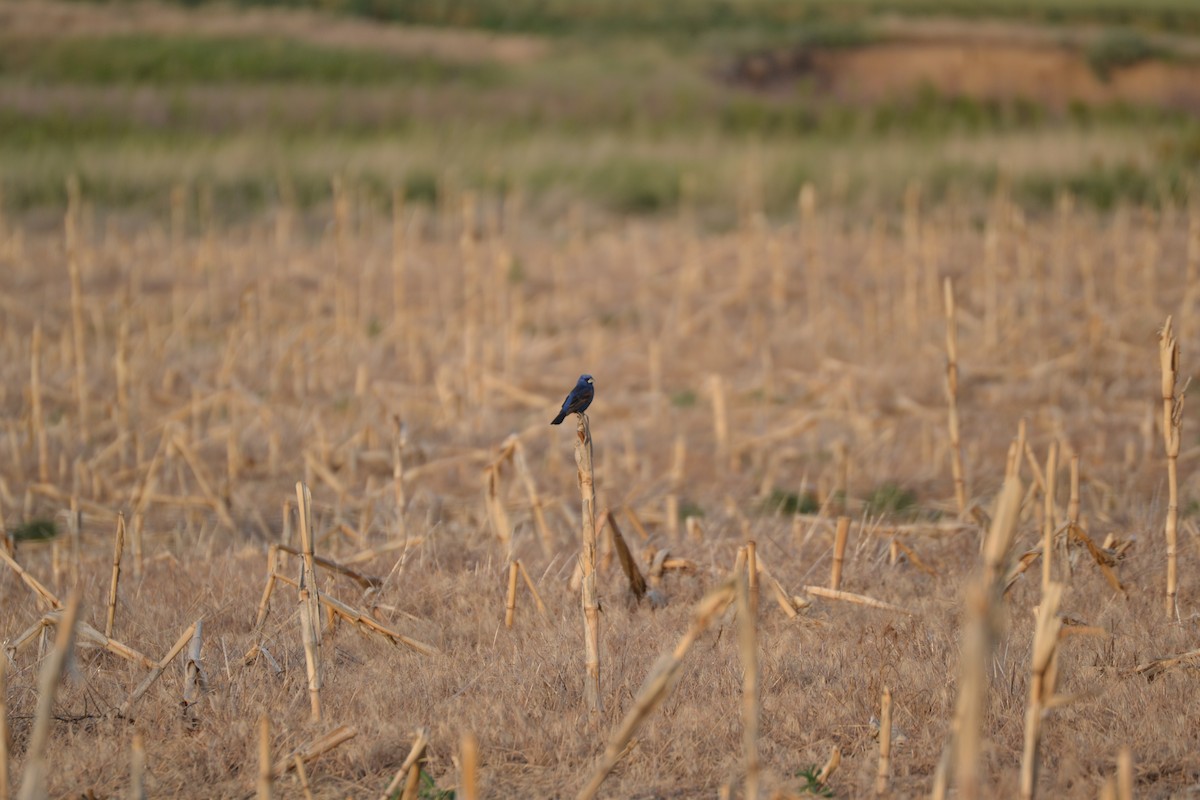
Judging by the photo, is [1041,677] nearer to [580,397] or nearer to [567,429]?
[580,397]

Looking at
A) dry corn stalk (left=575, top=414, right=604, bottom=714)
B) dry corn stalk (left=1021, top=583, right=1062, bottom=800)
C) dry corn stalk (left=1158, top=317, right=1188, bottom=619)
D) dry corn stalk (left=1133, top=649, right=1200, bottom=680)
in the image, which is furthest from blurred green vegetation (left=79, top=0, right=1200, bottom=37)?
dry corn stalk (left=1021, top=583, right=1062, bottom=800)

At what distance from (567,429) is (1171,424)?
458cm

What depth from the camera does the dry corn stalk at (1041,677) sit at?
8.36 feet

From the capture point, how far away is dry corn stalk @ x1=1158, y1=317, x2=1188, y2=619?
4086mm

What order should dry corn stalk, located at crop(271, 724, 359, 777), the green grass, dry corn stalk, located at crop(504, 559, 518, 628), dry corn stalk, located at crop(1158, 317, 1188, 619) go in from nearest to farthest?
dry corn stalk, located at crop(271, 724, 359, 777), dry corn stalk, located at crop(1158, 317, 1188, 619), dry corn stalk, located at crop(504, 559, 518, 628), the green grass

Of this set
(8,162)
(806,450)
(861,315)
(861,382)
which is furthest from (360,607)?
(8,162)

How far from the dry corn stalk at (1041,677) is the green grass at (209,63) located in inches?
908

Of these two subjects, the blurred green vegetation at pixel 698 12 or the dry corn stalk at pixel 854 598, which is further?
the blurred green vegetation at pixel 698 12

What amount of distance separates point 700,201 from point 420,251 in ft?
17.2

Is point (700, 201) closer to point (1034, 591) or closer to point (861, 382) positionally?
point (861, 382)

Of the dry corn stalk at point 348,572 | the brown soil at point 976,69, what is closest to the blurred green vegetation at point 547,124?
the brown soil at point 976,69

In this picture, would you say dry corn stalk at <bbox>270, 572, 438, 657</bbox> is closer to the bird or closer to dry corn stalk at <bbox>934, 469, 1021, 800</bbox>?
the bird

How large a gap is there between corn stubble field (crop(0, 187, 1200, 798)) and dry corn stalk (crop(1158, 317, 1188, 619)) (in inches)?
5.3

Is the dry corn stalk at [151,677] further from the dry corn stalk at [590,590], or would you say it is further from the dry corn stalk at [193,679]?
the dry corn stalk at [590,590]
